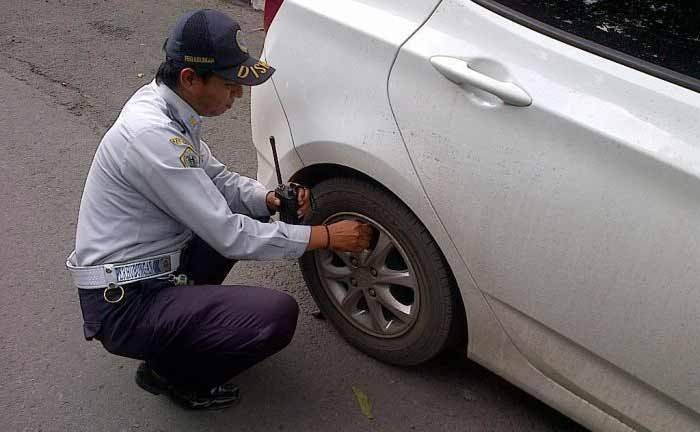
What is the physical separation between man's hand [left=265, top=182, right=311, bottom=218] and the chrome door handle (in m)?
0.64

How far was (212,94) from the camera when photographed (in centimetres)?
190

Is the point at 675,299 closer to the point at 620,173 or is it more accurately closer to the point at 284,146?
the point at 620,173

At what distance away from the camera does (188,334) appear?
196 centimetres

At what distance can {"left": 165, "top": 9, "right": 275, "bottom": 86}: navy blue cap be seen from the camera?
180 cm

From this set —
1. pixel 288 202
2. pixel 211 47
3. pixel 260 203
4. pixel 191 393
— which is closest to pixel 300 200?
pixel 288 202

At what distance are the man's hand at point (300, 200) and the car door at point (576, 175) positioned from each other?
47 cm

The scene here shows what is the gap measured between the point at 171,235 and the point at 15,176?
170 cm

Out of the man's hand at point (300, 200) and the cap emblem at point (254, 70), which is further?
the man's hand at point (300, 200)

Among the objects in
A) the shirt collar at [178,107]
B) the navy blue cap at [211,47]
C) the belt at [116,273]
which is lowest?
the belt at [116,273]

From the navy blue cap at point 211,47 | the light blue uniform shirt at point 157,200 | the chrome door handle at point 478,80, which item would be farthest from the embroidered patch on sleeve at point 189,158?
the chrome door handle at point 478,80

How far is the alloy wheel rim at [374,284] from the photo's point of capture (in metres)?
2.13

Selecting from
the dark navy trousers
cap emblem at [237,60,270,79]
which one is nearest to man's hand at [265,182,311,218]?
the dark navy trousers

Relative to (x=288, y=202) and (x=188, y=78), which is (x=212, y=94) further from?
(x=288, y=202)

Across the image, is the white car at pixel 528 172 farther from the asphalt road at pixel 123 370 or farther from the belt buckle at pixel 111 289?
the belt buckle at pixel 111 289
